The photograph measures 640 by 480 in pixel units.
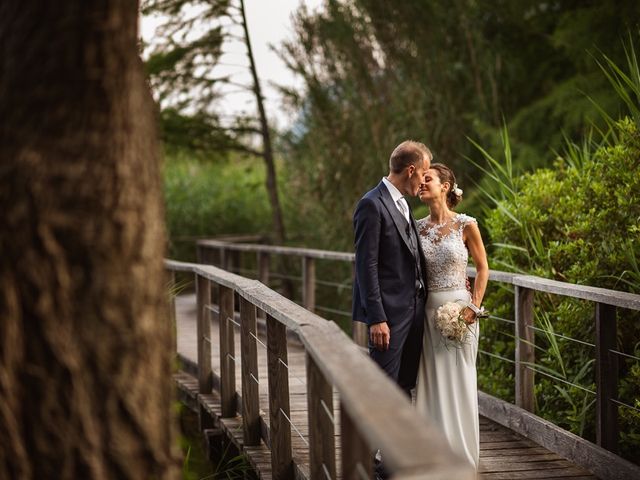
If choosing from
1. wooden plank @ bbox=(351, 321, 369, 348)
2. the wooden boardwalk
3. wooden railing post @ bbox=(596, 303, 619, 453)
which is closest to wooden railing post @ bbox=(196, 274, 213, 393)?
the wooden boardwalk

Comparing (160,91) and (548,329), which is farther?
(160,91)

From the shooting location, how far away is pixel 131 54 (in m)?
2.36

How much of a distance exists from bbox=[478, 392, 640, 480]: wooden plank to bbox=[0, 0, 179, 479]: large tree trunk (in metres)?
2.83

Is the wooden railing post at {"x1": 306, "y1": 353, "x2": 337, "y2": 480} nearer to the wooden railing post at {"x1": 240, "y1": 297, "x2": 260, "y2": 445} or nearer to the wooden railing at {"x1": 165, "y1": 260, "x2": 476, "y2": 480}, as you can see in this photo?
the wooden railing at {"x1": 165, "y1": 260, "x2": 476, "y2": 480}

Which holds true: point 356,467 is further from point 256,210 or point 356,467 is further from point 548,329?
point 256,210

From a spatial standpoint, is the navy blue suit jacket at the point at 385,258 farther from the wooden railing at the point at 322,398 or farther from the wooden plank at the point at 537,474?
the wooden plank at the point at 537,474

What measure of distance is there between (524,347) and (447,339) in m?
1.13

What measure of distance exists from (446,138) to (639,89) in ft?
19.0

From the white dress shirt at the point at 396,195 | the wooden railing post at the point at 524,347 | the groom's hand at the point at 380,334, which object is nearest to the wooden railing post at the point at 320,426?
the groom's hand at the point at 380,334

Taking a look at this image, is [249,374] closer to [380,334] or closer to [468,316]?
[380,334]

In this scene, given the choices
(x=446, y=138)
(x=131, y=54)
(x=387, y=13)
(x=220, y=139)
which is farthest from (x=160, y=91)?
(x=131, y=54)

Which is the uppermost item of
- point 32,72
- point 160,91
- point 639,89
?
point 160,91

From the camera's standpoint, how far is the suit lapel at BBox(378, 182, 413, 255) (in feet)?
15.7

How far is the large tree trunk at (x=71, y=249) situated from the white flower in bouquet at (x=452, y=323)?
8.64 feet
